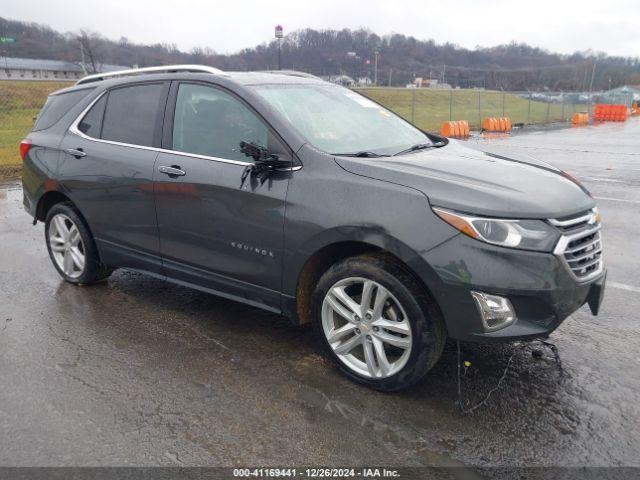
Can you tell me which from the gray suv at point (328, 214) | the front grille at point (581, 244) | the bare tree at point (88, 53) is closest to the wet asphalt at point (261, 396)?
the gray suv at point (328, 214)

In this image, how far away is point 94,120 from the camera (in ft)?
15.0

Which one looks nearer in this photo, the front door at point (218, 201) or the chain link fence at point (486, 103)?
the front door at point (218, 201)

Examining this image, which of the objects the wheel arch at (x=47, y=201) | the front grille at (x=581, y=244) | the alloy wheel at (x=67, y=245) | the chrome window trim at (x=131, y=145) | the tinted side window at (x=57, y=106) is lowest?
the alloy wheel at (x=67, y=245)

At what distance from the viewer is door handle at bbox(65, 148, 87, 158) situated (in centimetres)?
450

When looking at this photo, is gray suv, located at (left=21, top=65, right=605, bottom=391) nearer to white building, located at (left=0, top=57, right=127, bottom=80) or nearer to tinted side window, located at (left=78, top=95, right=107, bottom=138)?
tinted side window, located at (left=78, top=95, right=107, bottom=138)

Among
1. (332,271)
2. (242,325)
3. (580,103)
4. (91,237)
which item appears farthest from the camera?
(580,103)

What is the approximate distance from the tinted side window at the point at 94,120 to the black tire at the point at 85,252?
26.1 inches

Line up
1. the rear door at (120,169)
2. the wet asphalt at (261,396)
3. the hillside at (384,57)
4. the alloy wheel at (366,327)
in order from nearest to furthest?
1. the wet asphalt at (261,396)
2. the alloy wheel at (366,327)
3. the rear door at (120,169)
4. the hillside at (384,57)

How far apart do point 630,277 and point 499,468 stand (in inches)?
133

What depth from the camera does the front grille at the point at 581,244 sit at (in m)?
→ 2.82

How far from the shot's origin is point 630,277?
514 centimetres

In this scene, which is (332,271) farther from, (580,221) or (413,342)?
Answer: (580,221)

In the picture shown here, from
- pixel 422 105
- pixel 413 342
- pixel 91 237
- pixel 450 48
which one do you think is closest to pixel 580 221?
pixel 413 342

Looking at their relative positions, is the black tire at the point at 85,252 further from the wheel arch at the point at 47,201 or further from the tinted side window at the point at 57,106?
the tinted side window at the point at 57,106
